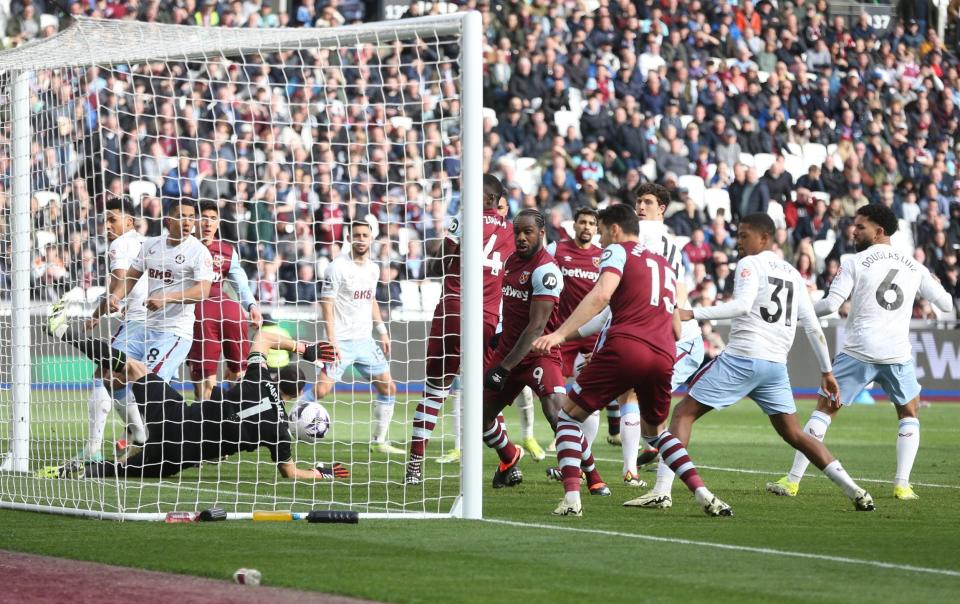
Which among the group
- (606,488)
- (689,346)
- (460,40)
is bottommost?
(606,488)

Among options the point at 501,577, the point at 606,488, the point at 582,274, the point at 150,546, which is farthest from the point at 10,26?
the point at 501,577

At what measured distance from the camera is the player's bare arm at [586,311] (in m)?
9.19

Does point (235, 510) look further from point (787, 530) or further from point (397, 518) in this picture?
point (787, 530)

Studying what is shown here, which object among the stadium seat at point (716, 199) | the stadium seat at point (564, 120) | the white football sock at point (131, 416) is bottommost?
the white football sock at point (131, 416)

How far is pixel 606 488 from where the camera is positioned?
11.2 m

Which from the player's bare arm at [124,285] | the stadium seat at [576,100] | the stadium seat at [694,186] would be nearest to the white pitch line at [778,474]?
the player's bare arm at [124,285]

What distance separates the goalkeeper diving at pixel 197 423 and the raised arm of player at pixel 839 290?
3.77 metres

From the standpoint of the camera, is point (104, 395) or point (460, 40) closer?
point (460, 40)

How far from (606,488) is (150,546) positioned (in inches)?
165

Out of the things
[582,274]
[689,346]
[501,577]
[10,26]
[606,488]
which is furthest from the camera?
[10,26]

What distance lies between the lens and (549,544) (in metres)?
8.14

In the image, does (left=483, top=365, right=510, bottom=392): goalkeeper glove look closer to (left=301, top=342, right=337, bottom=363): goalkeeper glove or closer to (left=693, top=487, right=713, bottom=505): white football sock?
(left=301, top=342, right=337, bottom=363): goalkeeper glove

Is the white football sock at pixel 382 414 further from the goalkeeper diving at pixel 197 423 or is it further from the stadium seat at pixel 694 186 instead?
the stadium seat at pixel 694 186

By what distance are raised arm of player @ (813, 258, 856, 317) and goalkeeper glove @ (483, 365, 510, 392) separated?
2288 millimetres
